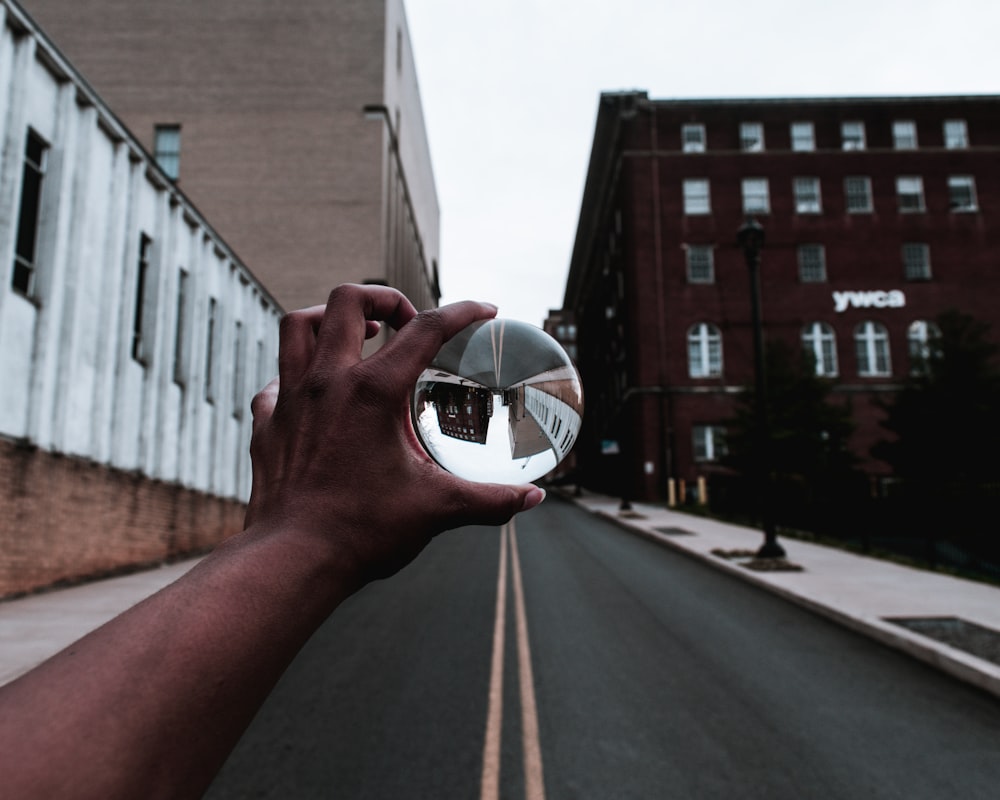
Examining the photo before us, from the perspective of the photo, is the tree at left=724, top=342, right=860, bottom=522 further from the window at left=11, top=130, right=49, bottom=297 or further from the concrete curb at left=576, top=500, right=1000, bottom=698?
the window at left=11, top=130, right=49, bottom=297

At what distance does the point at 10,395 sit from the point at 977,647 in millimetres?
12217

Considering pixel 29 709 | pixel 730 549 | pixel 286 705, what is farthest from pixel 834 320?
pixel 29 709

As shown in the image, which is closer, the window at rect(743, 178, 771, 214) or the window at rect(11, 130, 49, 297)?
the window at rect(11, 130, 49, 297)

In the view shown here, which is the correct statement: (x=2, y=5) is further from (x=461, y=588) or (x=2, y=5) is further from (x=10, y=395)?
(x=461, y=588)

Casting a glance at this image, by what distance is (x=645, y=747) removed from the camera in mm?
4539

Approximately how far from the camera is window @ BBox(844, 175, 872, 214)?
41.6 meters

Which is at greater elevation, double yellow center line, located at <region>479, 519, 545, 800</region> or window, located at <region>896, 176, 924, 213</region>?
window, located at <region>896, 176, 924, 213</region>

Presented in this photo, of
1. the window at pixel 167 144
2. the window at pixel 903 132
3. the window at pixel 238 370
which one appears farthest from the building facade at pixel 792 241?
the window at pixel 238 370

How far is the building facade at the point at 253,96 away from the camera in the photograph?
33188 mm

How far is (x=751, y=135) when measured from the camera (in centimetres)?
4169

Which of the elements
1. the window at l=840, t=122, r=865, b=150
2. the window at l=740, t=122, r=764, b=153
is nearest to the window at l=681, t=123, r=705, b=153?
the window at l=740, t=122, r=764, b=153

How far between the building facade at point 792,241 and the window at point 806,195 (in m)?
0.08

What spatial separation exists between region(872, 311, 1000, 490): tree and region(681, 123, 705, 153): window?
20923mm

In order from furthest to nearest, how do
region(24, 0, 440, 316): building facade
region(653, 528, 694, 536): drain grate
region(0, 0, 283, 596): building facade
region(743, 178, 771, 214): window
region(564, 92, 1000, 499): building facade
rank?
region(743, 178, 771, 214): window → region(564, 92, 1000, 499): building facade → region(24, 0, 440, 316): building facade → region(653, 528, 694, 536): drain grate → region(0, 0, 283, 596): building facade
